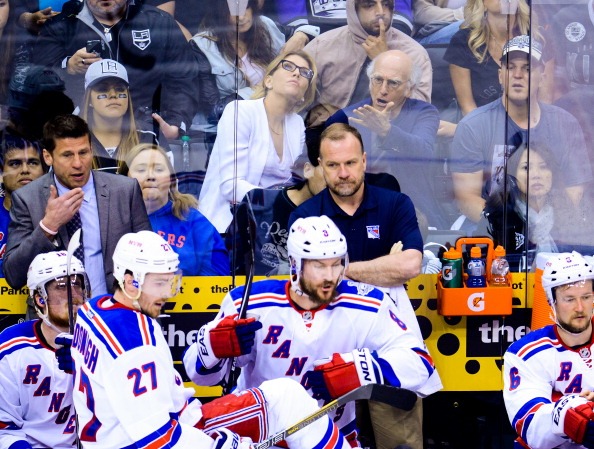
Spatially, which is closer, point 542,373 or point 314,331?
point 542,373

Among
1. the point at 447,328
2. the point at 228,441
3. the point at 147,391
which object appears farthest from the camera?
the point at 447,328

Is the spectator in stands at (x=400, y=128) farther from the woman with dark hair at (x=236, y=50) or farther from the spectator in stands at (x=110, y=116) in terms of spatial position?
the spectator in stands at (x=110, y=116)

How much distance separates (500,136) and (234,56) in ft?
5.25

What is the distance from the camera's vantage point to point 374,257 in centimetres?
601

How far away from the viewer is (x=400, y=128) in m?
6.79

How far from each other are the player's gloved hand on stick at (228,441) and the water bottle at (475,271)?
7.15 feet

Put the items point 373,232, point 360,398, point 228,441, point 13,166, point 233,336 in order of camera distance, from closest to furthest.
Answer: point 228,441
point 360,398
point 233,336
point 373,232
point 13,166

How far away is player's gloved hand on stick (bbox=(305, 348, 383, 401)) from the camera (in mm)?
5191

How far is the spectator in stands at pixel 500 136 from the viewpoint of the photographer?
679 centimetres

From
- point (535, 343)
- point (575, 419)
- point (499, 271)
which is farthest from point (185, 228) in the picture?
Answer: point (575, 419)

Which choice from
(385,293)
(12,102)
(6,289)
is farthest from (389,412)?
(12,102)

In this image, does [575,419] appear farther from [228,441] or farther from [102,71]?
[102,71]

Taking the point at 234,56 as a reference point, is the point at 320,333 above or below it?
below

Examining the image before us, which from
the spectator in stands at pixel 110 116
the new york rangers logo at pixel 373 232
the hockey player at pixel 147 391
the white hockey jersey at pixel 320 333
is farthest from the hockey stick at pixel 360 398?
the spectator in stands at pixel 110 116
